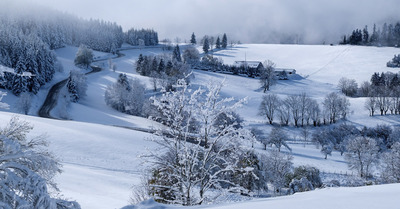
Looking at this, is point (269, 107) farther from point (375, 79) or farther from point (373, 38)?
point (373, 38)

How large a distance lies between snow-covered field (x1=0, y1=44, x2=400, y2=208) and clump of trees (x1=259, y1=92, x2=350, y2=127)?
10.3 ft

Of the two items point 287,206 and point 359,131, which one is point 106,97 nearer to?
point 359,131

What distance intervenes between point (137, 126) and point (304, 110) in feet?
133

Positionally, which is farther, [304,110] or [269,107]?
[304,110]

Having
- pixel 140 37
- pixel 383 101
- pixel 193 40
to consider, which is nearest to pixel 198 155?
pixel 383 101

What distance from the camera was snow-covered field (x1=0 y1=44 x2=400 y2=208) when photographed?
22.4 ft

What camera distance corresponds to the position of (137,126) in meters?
50.0

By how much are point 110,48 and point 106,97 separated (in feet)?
287

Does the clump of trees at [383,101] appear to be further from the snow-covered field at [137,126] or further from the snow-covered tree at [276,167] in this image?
the snow-covered tree at [276,167]

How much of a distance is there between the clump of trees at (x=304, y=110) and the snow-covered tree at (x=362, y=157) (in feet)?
78.2

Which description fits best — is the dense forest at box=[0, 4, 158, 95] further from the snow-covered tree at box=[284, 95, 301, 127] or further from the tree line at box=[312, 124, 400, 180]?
the snow-covered tree at box=[284, 95, 301, 127]

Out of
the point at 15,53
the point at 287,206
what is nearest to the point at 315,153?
the point at 287,206

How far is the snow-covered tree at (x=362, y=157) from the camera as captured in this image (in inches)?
1459

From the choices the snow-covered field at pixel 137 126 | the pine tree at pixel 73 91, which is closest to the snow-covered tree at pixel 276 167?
the snow-covered field at pixel 137 126
